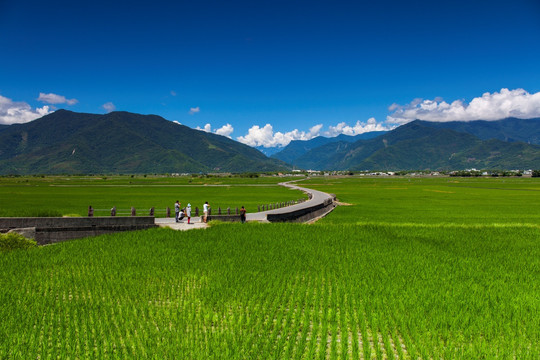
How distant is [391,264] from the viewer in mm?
14102

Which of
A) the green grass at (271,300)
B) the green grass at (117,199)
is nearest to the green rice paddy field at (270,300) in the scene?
the green grass at (271,300)

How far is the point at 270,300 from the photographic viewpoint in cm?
1027

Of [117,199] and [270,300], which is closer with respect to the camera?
[270,300]

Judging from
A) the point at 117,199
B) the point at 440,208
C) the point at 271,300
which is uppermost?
the point at 117,199

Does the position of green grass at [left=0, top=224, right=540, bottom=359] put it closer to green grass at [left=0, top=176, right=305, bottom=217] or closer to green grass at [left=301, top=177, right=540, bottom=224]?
green grass at [left=301, top=177, right=540, bottom=224]

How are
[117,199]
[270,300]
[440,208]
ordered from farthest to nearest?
[117,199] → [440,208] → [270,300]

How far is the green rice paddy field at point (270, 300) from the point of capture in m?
7.47

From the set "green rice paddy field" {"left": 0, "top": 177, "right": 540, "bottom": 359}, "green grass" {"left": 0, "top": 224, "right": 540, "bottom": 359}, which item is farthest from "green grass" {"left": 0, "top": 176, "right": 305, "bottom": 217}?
"green rice paddy field" {"left": 0, "top": 177, "right": 540, "bottom": 359}

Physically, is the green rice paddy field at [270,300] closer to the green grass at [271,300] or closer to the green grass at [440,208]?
the green grass at [271,300]

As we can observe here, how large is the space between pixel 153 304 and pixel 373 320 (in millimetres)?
6507

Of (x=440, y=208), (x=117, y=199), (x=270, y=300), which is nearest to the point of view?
(x=270, y=300)

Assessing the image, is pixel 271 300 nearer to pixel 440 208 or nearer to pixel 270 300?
pixel 270 300

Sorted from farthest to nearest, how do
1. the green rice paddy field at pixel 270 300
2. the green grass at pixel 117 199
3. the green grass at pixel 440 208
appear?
the green grass at pixel 117 199, the green grass at pixel 440 208, the green rice paddy field at pixel 270 300

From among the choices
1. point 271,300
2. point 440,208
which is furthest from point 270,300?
point 440,208
